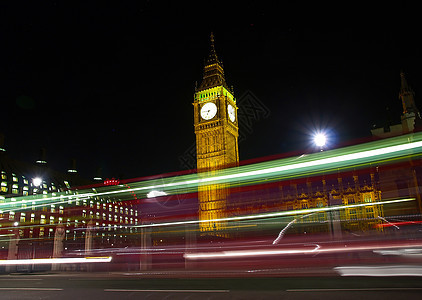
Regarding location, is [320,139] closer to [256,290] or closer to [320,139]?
[320,139]

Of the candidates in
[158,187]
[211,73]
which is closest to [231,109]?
[211,73]

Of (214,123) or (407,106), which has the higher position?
(214,123)

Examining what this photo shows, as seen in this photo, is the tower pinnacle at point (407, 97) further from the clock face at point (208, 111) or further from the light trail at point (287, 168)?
the light trail at point (287, 168)

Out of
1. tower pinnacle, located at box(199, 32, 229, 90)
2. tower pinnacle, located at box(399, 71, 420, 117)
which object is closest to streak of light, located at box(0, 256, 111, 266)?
tower pinnacle, located at box(399, 71, 420, 117)

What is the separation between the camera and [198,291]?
7.72 metres

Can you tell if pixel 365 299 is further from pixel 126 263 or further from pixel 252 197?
pixel 126 263

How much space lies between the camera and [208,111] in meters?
76.0

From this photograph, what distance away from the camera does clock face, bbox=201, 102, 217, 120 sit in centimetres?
7538

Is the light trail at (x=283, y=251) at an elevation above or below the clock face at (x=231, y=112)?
below

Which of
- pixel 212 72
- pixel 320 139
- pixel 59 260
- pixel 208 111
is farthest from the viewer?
pixel 212 72

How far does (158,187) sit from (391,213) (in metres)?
14.4

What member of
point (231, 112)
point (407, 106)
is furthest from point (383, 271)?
point (231, 112)

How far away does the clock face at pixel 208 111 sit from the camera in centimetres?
7538

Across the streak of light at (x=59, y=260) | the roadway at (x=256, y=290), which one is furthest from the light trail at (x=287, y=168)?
the roadway at (x=256, y=290)
